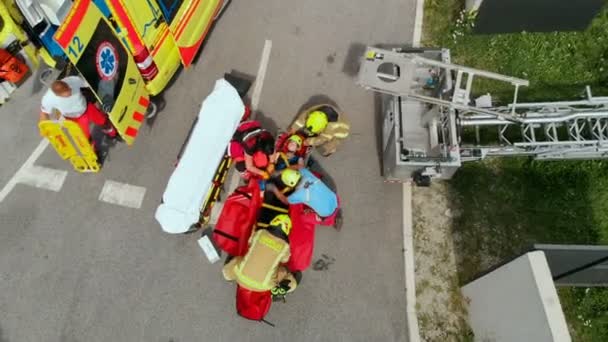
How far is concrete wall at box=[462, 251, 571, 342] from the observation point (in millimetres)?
5395

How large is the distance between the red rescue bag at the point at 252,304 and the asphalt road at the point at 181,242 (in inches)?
10.3

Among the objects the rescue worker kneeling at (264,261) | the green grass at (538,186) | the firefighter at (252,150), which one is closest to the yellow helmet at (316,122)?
the firefighter at (252,150)

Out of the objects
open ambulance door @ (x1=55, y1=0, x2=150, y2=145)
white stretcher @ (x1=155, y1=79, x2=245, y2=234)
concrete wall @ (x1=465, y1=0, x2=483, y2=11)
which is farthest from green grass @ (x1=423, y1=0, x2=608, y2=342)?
open ambulance door @ (x1=55, y1=0, x2=150, y2=145)

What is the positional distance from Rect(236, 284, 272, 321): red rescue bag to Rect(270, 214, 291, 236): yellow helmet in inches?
44.2

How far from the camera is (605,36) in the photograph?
9562mm

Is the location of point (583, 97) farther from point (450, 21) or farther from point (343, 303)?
point (343, 303)

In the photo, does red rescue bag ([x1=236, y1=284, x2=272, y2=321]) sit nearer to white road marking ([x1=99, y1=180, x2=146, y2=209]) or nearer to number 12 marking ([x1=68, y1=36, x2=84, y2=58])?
white road marking ([x1=99, y1=180, x2=146, y2=209])

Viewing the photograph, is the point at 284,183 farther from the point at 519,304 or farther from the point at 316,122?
the point at 519,304

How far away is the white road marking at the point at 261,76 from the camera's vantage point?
9.41 meters

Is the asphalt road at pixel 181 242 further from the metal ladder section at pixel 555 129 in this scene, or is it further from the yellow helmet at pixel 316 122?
the metal ladder section at pixel 555 129

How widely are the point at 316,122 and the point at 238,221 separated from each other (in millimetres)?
2090

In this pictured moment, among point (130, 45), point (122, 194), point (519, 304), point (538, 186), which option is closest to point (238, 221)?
point (122, 194)

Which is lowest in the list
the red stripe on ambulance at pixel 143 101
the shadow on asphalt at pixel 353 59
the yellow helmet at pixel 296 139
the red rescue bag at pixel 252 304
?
the red rescue bag at pixel 252 304

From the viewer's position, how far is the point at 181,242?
834cm
